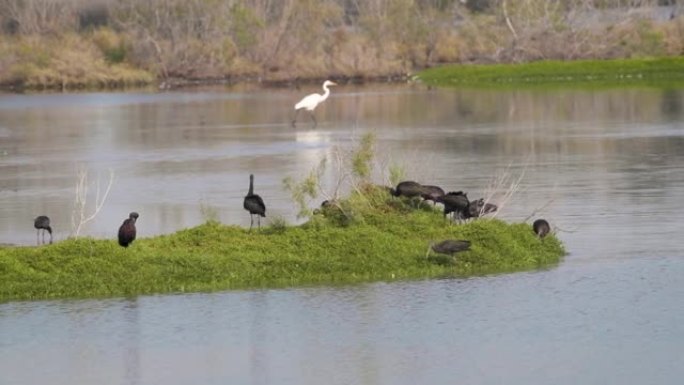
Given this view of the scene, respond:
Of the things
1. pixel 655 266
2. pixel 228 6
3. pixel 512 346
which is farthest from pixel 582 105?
pixel 228 6

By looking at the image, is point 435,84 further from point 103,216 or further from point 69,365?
point 69,365

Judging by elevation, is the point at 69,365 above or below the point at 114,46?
below

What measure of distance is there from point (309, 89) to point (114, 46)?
20.1m

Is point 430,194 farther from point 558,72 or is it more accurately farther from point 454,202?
point 558,72

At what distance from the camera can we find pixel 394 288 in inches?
609

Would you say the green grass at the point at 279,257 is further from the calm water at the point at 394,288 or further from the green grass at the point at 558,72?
the green grass at the point at 558,72

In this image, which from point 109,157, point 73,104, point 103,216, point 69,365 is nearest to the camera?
point 69,365

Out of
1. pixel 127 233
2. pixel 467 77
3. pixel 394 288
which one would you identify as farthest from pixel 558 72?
pixel 127 233

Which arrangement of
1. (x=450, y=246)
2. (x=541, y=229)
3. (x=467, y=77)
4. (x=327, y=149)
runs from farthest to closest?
(x=467, y=77) → (x=327, y=149) → (x=541, y=229) → (x=450, y=246)

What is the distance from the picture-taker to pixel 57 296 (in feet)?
50.3

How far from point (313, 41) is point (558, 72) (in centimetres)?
1435

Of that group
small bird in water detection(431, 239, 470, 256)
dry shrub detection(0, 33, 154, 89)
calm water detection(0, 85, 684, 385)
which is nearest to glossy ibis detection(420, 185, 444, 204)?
small bird in water detection(431, 239, 470, 256)

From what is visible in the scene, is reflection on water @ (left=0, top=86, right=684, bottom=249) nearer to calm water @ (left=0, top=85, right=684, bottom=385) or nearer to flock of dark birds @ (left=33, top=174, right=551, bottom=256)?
calm water @ (left=0, top=85, right=684, bottom=385)

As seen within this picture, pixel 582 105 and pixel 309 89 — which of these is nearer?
pixel 582 105
